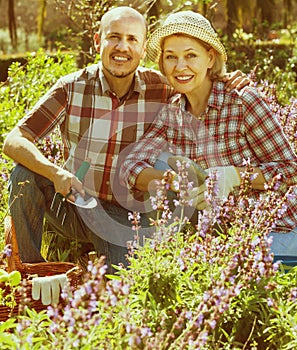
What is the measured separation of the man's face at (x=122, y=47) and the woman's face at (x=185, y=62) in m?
0.31

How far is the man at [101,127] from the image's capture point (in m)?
3.98

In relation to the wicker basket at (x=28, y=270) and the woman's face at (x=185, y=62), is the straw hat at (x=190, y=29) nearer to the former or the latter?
the woman's face at (x=185, y=62)

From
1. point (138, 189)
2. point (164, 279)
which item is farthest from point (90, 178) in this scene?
point (164, 279)

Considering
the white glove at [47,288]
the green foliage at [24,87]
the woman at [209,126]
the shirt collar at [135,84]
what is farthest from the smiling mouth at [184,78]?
the green foliage at [24,87]

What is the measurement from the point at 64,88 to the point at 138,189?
0.76 meters

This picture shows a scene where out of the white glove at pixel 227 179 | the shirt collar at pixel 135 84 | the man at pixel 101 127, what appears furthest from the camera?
the shirt collar at pixel 135 84

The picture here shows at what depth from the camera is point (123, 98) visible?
4.16m

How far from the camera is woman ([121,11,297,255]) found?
367 cm

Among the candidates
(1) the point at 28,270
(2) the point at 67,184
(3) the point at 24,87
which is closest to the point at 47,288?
(1) the point at 28,270

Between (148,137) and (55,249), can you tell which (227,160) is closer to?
(148,137)

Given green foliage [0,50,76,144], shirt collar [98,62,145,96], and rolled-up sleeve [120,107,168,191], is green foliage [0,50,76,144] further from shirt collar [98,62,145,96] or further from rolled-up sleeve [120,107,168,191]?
rolled-up sleeve [120,107,168,191]

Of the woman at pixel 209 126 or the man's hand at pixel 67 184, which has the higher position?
the woman at pixel 209 126

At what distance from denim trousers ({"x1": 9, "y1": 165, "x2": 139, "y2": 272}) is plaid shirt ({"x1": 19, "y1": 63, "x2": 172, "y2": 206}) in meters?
0.14

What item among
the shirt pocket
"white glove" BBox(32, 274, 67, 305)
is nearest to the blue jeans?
the shirt pocket
